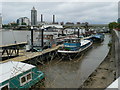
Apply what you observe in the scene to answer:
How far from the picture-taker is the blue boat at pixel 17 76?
5445 mm

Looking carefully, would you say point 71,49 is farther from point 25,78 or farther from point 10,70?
point 10,70

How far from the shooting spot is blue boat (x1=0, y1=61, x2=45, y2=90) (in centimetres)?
545

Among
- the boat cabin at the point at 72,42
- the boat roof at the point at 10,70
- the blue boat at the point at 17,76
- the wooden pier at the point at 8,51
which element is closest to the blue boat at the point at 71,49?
the boat cabin at the point at 72,42

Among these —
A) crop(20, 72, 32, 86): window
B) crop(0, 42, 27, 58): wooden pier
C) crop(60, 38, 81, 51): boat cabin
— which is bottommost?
crop(20, 72, 32, 86): window

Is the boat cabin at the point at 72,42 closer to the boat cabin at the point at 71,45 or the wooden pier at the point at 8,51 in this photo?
the boat cabin at the point at 71,45

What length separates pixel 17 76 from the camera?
6.01 meters

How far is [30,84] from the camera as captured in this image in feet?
21.8

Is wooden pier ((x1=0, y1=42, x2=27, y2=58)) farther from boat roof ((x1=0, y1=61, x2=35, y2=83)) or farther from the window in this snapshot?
the window

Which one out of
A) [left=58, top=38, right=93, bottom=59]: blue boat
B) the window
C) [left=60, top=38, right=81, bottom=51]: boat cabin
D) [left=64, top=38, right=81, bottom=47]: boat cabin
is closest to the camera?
the window

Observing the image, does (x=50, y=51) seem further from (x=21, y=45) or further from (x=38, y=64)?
(x=21, y=45)

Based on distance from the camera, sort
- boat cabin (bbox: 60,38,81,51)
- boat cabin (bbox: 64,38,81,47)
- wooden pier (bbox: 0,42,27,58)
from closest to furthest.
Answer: wooden pier (bbox: 0,42,27,58) < boat cabin (bbox: 60,38,81,51) < boat cabin (bbox: 64,38,81,47)

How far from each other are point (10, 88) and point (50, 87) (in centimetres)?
282

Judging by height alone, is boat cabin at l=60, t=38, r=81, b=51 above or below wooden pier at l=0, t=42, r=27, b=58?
above

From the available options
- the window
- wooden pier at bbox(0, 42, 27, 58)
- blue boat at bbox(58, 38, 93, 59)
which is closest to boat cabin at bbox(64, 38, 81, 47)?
blue boat at bbox(58, 38, 93, 59)
